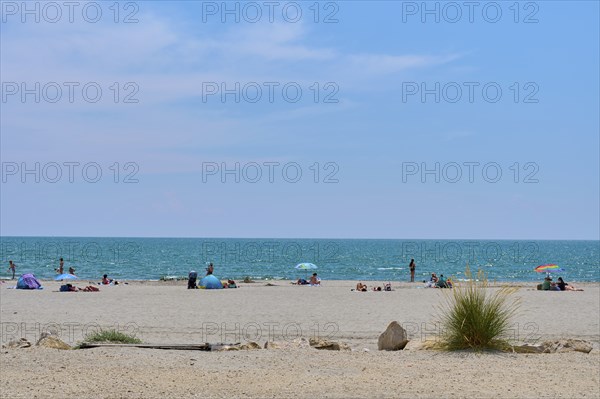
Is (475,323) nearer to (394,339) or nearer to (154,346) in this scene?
(394,339)

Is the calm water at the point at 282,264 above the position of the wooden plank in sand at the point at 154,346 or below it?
below

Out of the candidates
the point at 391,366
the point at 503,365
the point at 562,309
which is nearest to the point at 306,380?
the point at 391,366

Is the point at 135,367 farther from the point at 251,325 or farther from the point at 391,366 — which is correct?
the point at 251,325

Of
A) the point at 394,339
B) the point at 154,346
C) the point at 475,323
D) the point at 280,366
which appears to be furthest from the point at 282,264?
the point at 280,366

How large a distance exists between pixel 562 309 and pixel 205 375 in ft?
49.8

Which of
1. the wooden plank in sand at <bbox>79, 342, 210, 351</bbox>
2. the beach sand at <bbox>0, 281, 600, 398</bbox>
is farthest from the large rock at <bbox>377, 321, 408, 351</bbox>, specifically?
the wooden plank in sand at <bbox>79, 342, 210, 351</bbox>

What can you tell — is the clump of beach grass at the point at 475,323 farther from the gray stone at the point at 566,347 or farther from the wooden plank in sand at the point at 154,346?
the wooden plank in sand at the point at 154,346

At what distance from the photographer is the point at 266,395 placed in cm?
794

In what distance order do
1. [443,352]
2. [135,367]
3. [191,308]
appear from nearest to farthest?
[135,367] < [443,352] < [191,308]

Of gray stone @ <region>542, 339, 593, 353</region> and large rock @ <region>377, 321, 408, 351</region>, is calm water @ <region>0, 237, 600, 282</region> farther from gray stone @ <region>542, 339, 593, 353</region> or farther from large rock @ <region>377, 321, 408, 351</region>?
large rock @ <region>377, 321, 408, 351</region>

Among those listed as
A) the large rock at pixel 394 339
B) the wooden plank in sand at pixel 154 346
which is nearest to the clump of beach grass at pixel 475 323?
the large rock at pixel 394 339

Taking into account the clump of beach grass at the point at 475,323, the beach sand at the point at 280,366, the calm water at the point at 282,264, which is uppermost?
the clump of beach grass at the point at 475,323

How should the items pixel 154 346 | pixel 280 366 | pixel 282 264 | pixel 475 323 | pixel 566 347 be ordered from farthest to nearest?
pixel 282 264 < pixel 566 347 < pixel 154 346 < pixel 475 323 < pixel 280 366

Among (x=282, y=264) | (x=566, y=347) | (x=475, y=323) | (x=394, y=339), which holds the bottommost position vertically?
(x=282, y=264)
